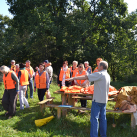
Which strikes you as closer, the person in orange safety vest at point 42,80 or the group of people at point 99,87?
the group of people at point 99,87

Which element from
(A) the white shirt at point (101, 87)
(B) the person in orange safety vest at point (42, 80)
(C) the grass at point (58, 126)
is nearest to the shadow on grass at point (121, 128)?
(C) the grass at point (58, 126)

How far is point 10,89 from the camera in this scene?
569 centimetres

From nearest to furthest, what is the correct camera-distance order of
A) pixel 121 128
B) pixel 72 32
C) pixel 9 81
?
pixel 121 128 < pixel 9 81 < pixel 72 32

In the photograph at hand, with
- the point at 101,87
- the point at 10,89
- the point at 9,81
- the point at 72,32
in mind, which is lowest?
the point at 10,89

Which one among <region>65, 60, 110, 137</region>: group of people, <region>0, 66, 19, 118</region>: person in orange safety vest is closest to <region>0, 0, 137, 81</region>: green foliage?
<region>0, 66, 19, 118</region>: person in orange safety vest

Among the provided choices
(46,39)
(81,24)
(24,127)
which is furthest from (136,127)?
(46,39)

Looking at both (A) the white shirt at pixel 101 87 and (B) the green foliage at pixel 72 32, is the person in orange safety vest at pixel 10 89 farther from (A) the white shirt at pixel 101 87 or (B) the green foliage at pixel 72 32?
(B) the green foliage at pixel 72 32

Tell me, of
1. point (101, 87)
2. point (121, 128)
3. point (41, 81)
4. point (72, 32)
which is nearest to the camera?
point (101, 87)

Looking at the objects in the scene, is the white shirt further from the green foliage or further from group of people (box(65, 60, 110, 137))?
the green foliage

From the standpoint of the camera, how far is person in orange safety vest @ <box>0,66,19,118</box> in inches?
222

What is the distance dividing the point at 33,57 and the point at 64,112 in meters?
13.8

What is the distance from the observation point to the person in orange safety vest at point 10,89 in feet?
18.5

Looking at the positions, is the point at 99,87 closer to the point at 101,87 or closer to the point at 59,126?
the point at 101,87

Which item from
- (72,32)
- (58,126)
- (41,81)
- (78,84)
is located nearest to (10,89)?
(41,81)
